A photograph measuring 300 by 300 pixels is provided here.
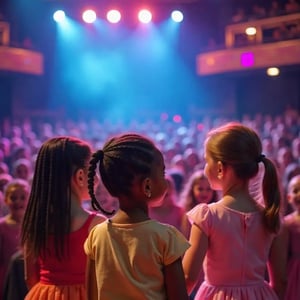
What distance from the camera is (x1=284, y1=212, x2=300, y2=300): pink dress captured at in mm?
3723

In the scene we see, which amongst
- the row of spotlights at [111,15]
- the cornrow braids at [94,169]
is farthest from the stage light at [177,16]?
the cornrow braids at [94,169]

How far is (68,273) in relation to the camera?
8.56 feet

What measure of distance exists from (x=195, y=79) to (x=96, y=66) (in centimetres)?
384

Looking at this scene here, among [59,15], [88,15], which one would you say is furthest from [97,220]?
[59,15]

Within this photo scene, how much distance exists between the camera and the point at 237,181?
248 centimetres

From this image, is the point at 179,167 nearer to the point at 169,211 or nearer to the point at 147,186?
the point at 169,211

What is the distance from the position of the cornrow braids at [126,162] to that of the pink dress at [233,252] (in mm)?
462

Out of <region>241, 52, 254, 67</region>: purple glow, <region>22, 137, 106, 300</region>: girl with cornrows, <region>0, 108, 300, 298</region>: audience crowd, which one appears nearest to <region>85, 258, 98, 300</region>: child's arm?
<region>22, 137, 106, 300</region>: girl with cornrows

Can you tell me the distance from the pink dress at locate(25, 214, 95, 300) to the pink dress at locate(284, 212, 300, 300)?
5.40 feet

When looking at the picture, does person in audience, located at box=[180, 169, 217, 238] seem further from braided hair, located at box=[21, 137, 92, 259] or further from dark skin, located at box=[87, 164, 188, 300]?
dark skin, located at box=[87, 164, 188, 300]

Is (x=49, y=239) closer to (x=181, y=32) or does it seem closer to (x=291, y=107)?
(x=291, y=107)

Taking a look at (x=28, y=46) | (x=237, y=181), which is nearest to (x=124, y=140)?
(x=237, y=181)

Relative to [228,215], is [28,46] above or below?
above

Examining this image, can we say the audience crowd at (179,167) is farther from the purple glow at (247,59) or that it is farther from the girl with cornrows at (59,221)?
the purple glow at (247,59)
